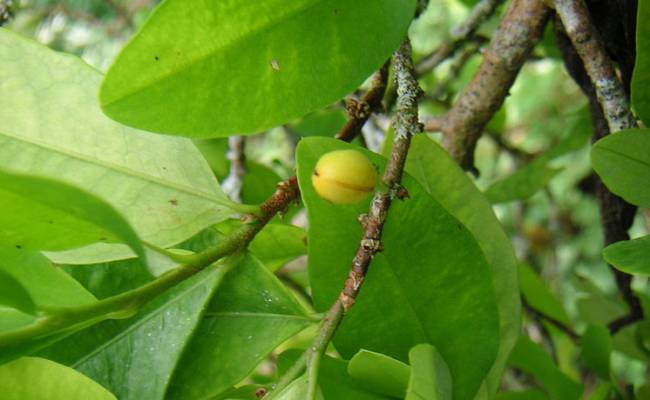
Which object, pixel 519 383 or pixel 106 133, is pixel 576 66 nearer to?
pixel 106 133

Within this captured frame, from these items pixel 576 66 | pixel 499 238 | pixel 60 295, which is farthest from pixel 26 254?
pixel 576 66

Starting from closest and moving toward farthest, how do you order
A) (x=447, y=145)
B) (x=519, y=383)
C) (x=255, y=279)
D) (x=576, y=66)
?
(x=255, y=279), (x=576, y=66), (x=447, y=145), (x=519, y=383)

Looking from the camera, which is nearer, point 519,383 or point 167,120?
point 167,120

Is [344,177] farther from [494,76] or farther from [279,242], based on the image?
[494,76]

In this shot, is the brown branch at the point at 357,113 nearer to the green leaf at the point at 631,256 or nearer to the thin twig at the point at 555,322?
the green leaf at the point at 631,256

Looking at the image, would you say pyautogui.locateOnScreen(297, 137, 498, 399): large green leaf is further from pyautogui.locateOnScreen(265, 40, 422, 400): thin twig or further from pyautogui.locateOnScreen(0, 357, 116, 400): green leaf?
pyautogui.locateOnScreen(0, 357, 116, 400): green leaf

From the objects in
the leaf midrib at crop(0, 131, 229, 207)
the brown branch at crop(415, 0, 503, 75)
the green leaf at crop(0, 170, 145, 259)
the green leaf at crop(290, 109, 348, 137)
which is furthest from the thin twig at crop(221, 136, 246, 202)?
the green leaf at crop(0, 170, 145, 259)

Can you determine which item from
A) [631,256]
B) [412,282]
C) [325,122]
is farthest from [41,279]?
[325,122]
